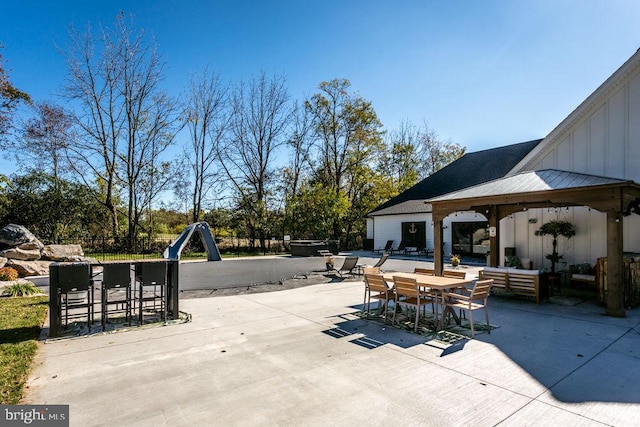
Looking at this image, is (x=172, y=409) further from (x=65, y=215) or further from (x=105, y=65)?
(x=105, y=65)

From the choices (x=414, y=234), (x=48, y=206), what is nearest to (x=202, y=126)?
(x=48, y=206)

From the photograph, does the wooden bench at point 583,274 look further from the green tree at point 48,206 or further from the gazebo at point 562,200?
the green tree at point 48,206

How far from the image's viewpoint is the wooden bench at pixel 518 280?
8.02 metres

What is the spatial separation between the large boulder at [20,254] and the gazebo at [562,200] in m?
14.7

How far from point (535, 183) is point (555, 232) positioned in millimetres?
2905

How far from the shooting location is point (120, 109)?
24.8 metres

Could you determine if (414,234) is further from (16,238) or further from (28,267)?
(16,238)

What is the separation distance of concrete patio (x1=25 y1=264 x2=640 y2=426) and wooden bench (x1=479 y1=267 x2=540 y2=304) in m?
1.49

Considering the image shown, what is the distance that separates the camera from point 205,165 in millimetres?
28453

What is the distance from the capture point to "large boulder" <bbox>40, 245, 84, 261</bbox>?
45.0 ft

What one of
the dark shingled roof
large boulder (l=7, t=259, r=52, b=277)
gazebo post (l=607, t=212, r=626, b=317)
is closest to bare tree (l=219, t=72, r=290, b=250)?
the dark shingled roof

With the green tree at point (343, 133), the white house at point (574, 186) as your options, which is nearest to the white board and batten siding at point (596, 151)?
the white house at point (574, 186)

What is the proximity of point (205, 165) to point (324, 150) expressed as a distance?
34.9 feet

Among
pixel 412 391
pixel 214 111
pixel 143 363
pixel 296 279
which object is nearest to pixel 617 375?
pixel 412 391
